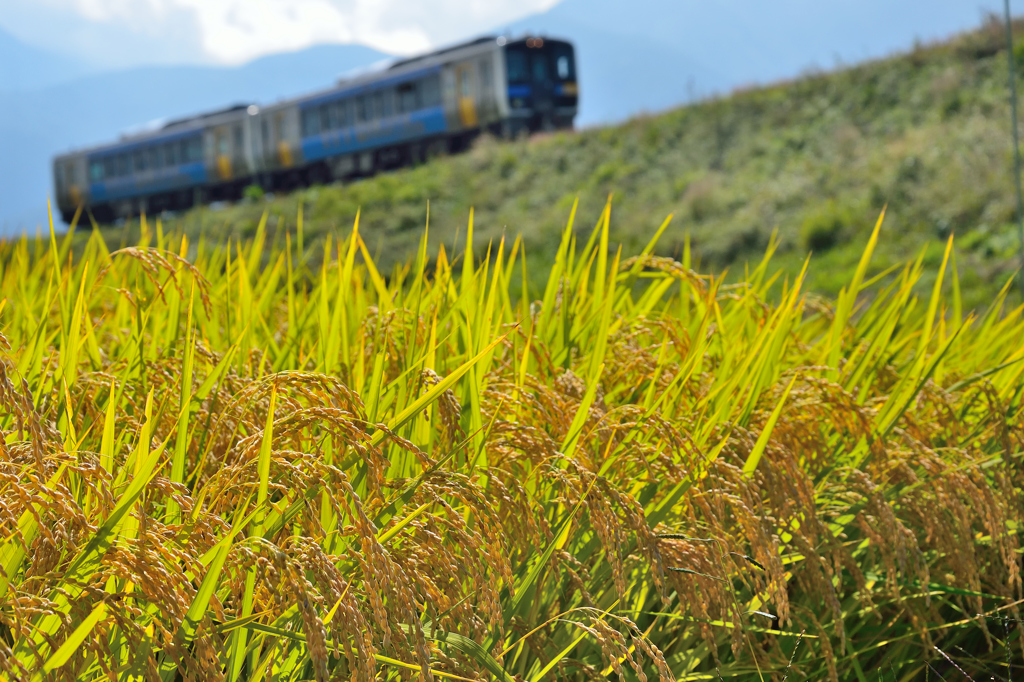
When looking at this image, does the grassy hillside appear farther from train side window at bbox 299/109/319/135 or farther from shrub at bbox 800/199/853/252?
train side window at bbox 299/109/319/135

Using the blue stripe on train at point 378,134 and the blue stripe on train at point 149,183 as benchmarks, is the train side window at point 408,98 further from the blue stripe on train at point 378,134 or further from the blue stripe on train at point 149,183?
the blue stripe on train at point 149,183

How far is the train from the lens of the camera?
2233 cm

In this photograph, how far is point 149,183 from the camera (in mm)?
26906


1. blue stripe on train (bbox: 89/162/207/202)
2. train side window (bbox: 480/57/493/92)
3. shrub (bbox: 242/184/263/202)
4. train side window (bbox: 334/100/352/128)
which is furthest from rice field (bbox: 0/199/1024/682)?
blue stripe on train (bbox: 89/162/207/202)

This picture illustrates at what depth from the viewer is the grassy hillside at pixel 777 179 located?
13977 millimetres

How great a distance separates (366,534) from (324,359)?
96 cm

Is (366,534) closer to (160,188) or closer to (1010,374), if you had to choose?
(1010,374)

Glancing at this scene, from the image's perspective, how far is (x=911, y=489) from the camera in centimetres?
210

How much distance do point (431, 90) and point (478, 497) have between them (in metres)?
22.3

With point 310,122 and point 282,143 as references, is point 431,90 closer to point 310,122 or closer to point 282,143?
point 310,122

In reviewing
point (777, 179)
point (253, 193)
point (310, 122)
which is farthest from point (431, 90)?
point (777, 179)

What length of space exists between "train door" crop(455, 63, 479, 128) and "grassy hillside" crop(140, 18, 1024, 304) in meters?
0.93

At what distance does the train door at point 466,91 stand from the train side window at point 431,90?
0.52 metres

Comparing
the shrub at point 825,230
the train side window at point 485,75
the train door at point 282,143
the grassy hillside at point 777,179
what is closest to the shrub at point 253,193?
the train door at point 282,143
